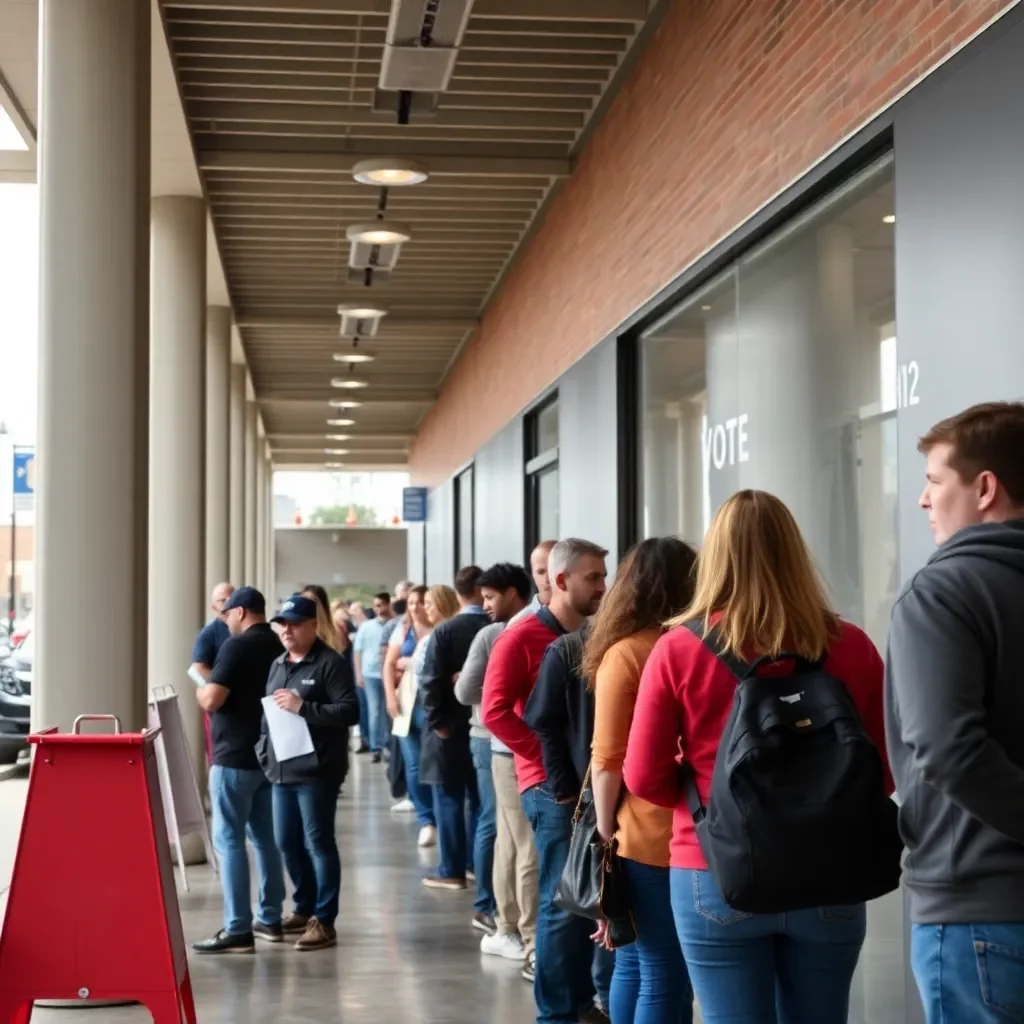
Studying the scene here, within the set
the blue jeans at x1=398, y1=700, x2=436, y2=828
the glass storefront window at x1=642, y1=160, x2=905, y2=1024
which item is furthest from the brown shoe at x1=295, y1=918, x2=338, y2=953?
the blue jeans at x1=398, y1=700, x2=436, y2=828

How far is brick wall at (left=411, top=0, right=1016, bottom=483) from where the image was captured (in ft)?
16.7

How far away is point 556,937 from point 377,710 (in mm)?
10453

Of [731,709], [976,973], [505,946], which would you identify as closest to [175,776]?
[505,946]

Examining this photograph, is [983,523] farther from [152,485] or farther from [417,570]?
[417,570]

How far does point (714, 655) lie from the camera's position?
321cm

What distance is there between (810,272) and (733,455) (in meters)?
1.15

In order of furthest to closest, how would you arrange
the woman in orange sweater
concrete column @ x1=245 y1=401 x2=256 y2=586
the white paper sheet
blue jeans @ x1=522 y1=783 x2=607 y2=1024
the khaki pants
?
concrete column @ x1=245 y1=401 x2=256 y2=586, the white paper sheet, the khaki pants, blue jeans @ x1=522 y1=783 x2=607 y2=1024, the woman in orange sweater

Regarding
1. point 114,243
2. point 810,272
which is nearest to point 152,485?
point 114,243

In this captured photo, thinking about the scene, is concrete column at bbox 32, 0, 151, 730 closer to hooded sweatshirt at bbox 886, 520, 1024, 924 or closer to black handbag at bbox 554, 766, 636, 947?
black handbag at bbox 554, 766, 636, 947

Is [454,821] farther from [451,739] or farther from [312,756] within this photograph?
[312,756]

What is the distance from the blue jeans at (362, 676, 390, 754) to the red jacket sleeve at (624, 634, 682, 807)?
1164 cm

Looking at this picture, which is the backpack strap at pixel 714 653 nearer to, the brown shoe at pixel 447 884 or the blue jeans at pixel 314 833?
the blue jeans at pixel 314 833

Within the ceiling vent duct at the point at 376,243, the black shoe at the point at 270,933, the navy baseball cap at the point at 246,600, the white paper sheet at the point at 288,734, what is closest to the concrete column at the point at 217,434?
the ceiling vent duct at the point at 376,243

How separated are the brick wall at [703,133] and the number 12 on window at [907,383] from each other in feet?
3.02
